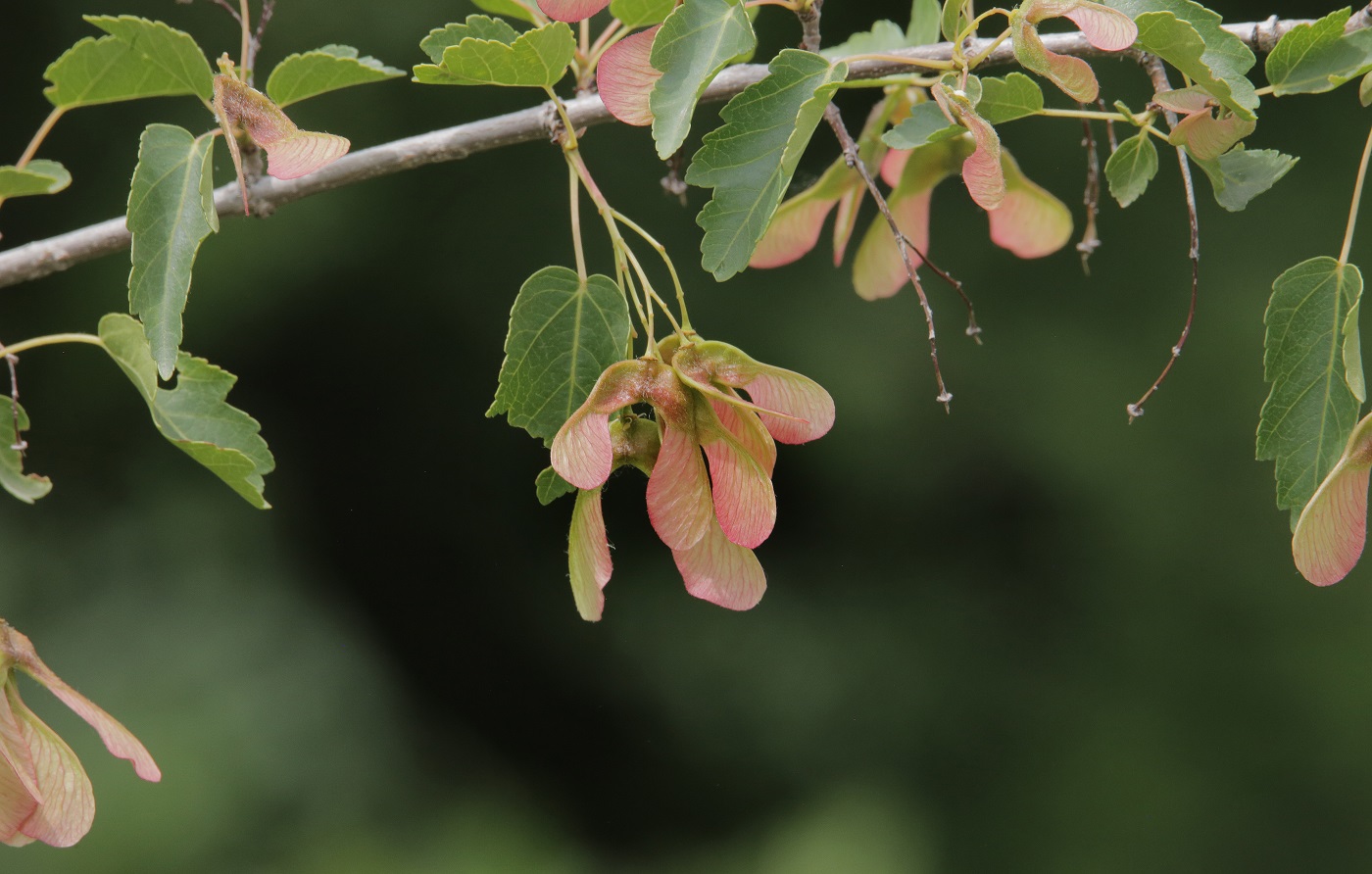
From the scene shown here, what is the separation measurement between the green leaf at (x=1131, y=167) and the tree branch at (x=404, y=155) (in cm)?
13

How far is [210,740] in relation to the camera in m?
2.35

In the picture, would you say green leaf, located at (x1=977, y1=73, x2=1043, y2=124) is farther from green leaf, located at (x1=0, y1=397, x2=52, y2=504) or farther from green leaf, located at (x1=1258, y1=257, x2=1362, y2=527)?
green leaf, located at (x1=0, y1=397, x2=52, y2=504)

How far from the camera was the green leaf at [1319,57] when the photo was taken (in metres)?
0.64

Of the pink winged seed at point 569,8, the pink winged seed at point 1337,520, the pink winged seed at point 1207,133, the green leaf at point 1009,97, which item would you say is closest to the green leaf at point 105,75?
the pink winged seed at point 569,8

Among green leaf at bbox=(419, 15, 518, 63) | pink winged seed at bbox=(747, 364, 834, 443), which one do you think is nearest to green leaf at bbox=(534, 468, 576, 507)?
pink winged seed at bbox=(747, 364, 834, 443)

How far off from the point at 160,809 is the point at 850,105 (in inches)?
76.0

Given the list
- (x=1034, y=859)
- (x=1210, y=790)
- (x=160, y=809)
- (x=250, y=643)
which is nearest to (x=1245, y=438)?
(x=1210, y=790)

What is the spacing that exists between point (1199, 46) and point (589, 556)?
39 cm

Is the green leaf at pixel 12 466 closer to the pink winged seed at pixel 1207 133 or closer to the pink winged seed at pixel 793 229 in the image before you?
the pink winged seed at pixel 793 229

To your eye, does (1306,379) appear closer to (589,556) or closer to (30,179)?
(589,556)

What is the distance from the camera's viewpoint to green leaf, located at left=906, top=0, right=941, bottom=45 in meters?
0.97

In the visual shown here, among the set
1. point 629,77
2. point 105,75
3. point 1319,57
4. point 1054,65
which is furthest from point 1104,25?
point 105,75

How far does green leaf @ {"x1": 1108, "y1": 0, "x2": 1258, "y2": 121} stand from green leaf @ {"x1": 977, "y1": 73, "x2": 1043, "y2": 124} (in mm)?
61

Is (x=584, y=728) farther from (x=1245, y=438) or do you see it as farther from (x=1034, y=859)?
(x=1245, y=438)
